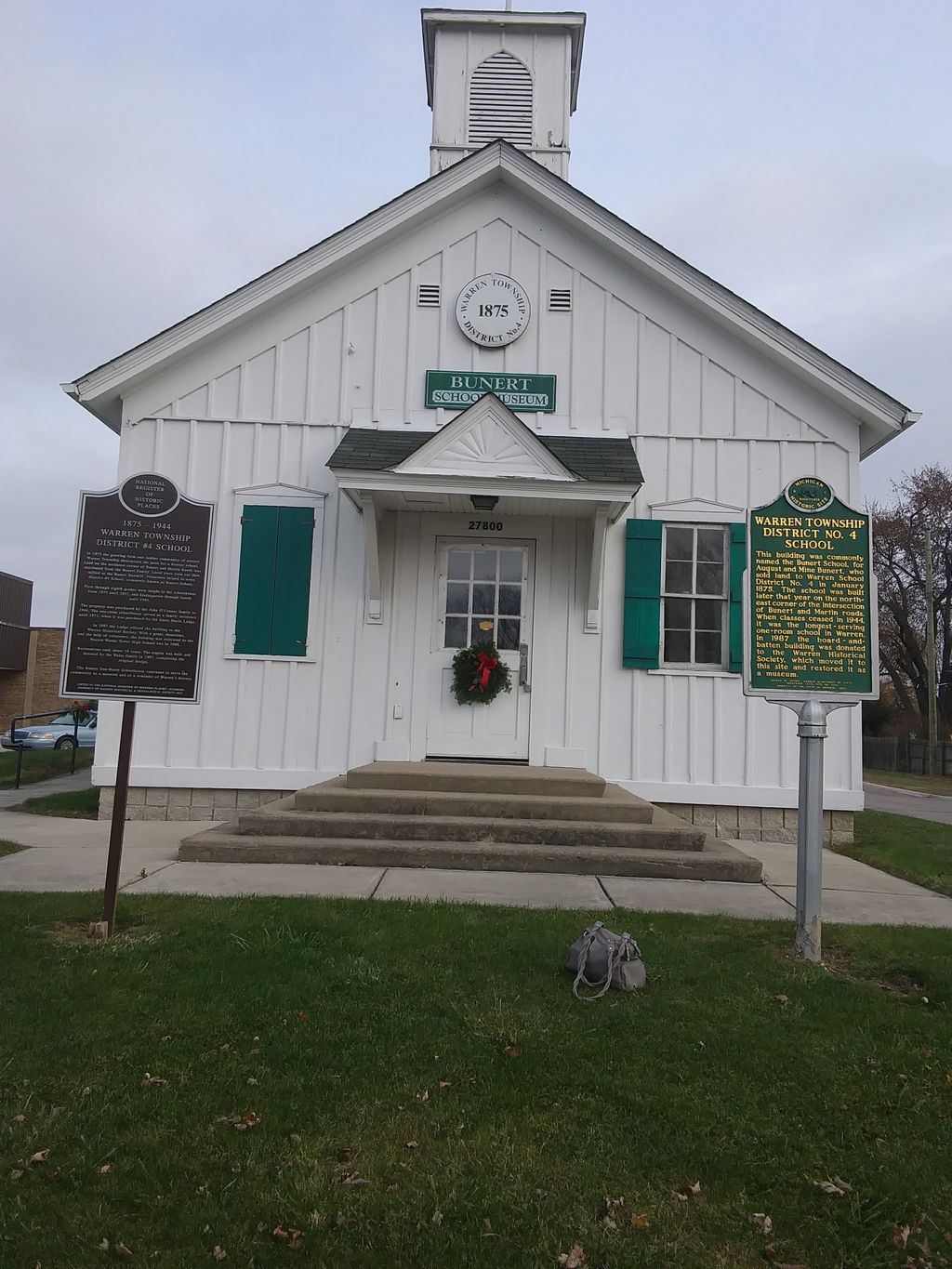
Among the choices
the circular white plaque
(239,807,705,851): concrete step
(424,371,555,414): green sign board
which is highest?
the circular white plaque

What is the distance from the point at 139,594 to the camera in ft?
17.4

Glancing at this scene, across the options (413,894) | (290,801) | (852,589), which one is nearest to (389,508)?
(290,801)

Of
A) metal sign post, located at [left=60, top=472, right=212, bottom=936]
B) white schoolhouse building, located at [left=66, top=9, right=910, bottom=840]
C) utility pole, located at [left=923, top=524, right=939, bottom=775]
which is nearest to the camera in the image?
metal sign post, located at [left=60, top=472, right=212, bottom=936]

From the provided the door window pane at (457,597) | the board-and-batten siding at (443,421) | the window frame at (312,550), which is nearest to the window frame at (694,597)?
the board-and-batten siding at (443,421)

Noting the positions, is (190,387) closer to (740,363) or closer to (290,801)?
(290,801)

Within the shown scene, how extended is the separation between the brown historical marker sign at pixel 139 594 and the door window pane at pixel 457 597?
16.2ft

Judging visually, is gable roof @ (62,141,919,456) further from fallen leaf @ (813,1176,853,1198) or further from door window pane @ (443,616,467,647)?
fallen leaf @ (813,1176,853,1198)

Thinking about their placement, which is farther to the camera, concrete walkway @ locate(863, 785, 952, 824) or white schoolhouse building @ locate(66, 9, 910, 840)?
concrete walkway @ locate(863, 785, 952, 824)

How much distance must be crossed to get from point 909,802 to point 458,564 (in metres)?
15.9

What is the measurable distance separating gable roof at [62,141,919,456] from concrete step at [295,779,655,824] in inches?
205

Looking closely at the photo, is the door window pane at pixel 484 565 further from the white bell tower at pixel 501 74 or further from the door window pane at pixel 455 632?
the white bell tower at pixel 501 74

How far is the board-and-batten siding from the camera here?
9.82 meters

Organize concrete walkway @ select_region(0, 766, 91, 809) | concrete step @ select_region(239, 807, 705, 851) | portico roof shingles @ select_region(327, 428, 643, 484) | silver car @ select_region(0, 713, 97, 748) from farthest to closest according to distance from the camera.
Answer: silver car @ select_region(0, 713, 97, 748) → concrete walkway @ select_region(0, 766, 91, 809) → portico roof shingles @ select_region(327, 428, 643, 484) → concrete step @ select_region(239, 807, 705, 851)

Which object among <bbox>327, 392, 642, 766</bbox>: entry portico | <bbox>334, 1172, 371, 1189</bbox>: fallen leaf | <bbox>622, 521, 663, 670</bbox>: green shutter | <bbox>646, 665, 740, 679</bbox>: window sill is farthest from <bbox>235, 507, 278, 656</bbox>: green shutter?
<bbox>334, 1172, 371, 1189</bbox>: fallen leaf
